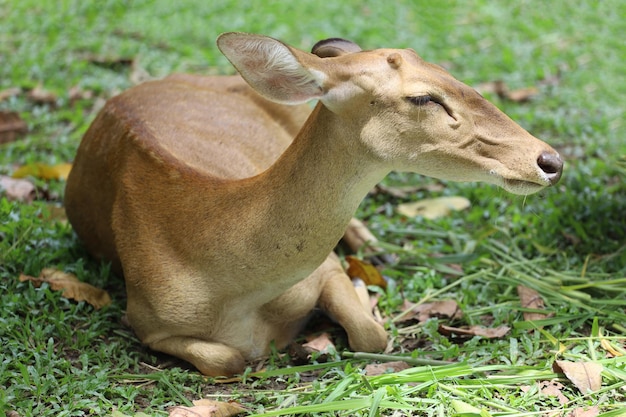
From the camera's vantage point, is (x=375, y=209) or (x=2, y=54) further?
(x=2, y=54)

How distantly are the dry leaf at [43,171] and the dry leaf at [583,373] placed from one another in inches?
132

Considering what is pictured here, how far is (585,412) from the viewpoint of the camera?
3320 mm

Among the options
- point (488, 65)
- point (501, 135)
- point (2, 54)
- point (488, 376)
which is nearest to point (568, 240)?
point (488, 376)

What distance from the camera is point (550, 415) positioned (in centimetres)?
337

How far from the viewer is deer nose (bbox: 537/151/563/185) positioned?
3.24 metres

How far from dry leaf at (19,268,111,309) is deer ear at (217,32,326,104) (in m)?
1.50

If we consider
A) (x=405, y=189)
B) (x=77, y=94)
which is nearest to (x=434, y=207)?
(x=405, y=189)

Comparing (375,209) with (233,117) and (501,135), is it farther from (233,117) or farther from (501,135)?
(501,135)

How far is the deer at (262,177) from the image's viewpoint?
10.7 ft

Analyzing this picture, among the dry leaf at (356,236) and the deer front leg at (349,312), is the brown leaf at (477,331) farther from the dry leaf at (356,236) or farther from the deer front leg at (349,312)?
the dry leaf at (356,236)

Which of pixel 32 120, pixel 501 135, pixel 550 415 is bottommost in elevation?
pixel 32 120

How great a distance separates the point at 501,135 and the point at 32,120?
419 centimetres

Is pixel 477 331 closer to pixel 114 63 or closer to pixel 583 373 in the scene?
pixel 583 373

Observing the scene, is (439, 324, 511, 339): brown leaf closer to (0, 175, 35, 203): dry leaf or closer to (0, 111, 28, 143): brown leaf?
(0, 175, 35, 203): dry leaf
